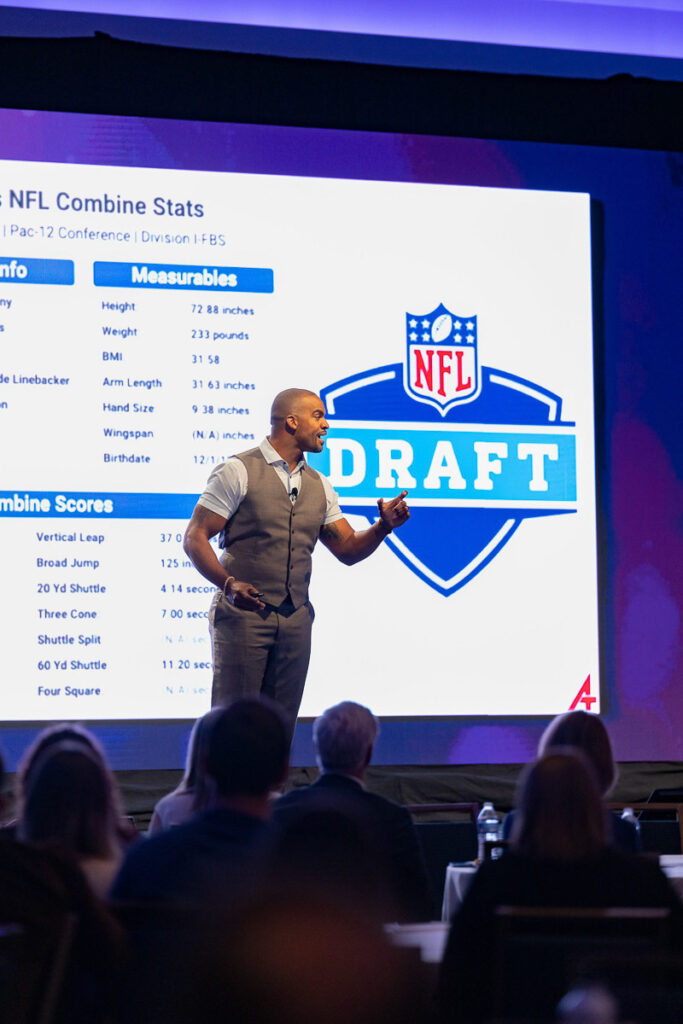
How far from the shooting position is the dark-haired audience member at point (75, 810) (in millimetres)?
2041

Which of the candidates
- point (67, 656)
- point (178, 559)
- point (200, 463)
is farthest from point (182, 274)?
point (67, 656)

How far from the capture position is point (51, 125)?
5.56 m

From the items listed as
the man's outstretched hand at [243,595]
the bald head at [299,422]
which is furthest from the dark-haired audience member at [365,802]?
the bald head at [299,422]

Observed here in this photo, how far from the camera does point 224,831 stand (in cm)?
209

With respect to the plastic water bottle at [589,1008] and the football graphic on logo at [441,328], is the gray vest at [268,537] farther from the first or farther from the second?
the plastic water bottle at [589,1008]

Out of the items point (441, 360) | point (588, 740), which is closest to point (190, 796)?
point (588, 740)

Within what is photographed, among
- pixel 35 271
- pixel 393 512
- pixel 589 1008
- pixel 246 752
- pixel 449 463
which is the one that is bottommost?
pixel 589 1008

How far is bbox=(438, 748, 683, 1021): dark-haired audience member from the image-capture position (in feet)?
6.75

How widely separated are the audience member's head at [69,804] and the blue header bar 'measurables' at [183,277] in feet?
12.3

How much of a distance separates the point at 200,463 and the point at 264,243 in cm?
101

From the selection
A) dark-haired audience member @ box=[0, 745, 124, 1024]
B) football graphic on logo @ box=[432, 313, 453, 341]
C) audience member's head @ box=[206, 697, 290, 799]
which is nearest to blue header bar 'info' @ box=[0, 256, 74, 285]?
football graphic on logo @ box=[432, 313, 453, 341]

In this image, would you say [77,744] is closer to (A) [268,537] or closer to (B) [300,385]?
(A) [268,537]

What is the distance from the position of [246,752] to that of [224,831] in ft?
0.60

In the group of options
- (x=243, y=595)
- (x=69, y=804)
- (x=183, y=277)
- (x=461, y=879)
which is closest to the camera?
(x=69, y=804)
